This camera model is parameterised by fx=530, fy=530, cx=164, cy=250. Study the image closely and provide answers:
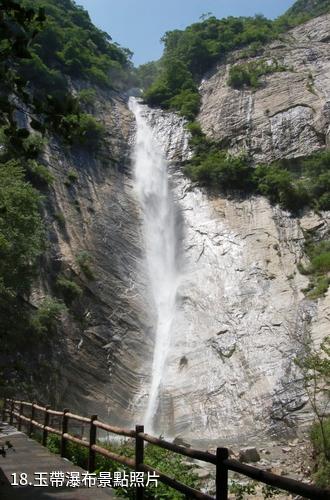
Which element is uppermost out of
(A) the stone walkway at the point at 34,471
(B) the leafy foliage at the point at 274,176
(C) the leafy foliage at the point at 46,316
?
(B) the leafy foliage at the point at 274,176

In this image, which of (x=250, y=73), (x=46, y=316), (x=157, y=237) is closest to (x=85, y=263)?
(x=46, y=316)

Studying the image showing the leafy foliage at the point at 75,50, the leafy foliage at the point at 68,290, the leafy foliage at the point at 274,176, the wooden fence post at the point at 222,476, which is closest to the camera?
the wooden fence post at the point at 222,476

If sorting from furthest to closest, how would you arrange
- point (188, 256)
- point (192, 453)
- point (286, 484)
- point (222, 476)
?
point (188, 256)
point (192, 453)
point (222, 476)
point (286, 484)

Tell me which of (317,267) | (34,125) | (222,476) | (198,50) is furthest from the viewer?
(198,50)

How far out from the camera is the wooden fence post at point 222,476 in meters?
4.93

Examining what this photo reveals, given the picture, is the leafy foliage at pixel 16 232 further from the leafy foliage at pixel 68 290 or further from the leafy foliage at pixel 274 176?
the leafy foliage at pixel 274 176

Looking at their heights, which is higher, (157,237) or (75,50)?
(75,50)

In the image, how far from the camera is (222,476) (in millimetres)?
4973

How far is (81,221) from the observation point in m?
27.8

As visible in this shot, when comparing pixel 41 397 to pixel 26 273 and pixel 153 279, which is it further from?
pixel 153 279

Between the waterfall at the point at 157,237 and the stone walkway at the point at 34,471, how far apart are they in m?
8.63

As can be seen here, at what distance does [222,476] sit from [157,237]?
82.3 feet

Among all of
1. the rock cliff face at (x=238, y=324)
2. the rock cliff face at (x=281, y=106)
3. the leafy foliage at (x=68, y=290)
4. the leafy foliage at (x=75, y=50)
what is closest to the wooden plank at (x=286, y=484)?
the rock cliff face at (x=238, y=324)

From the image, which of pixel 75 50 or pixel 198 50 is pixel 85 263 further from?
pixel 198 50
